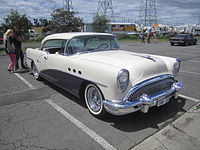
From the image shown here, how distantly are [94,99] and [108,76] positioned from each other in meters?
0.78

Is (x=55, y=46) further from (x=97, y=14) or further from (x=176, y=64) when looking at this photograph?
(x=97, y=14)

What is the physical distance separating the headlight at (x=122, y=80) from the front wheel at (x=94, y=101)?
1.64 feet

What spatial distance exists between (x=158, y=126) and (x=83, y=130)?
4.30 ft

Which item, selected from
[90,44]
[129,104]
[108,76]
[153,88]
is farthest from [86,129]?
[90,44]

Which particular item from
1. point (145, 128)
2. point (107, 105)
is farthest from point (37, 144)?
point (145, 128)

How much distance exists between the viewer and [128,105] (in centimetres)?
268

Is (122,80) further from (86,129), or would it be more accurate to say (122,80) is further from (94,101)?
(86,129)

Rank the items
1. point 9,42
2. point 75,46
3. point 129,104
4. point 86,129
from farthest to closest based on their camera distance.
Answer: point 9,42 < point 75,46 < point 86,129 < point 129,104

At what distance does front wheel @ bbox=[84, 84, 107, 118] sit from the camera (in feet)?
10.3

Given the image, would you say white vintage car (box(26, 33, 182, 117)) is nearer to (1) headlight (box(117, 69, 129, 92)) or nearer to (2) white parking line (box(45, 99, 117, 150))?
(1) headlight (box(117, 69, 129, 92))

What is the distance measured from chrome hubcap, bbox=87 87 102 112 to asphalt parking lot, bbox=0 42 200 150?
223 mm

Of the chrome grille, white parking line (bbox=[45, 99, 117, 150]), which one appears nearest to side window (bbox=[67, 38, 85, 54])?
white parking line (bbox=[45, 99, 117, 150])

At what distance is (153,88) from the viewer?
9.91 feet

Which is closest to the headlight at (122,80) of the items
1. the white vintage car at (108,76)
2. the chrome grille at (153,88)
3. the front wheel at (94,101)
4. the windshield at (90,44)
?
the white vintage car at (108,76)
